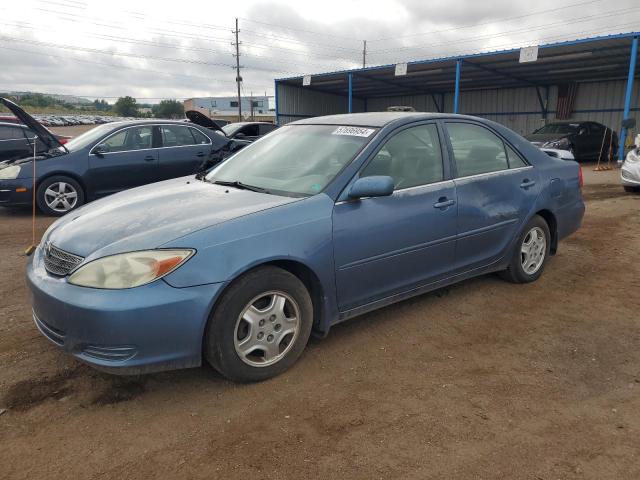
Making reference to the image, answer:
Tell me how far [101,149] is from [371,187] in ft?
20.1

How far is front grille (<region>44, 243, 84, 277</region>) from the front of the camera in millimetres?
2713

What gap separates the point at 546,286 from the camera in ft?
15.1

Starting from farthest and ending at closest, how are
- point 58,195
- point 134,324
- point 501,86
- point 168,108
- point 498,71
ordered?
point 168,108, point 501,86, point 498,71, point 58,195, point 134,324

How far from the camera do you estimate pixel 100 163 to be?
775 centimetres

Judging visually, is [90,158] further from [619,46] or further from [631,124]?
[619,46]

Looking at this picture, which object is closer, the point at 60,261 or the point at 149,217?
the point at 60,261

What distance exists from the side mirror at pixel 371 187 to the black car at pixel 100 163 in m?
5.24

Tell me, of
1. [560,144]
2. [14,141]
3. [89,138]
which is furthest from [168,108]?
[89,138]

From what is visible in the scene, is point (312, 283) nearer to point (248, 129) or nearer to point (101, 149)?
point (101, 149)

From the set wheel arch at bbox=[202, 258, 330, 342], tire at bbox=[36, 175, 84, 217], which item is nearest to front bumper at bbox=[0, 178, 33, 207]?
tire at bbox=[36, 175, 84, 217]

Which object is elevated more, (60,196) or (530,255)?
(60,196)

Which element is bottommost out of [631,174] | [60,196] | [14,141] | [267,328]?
[267,328]

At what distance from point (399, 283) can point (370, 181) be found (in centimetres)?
79

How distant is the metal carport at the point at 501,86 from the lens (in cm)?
1789
